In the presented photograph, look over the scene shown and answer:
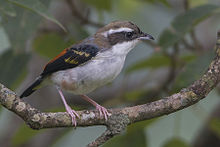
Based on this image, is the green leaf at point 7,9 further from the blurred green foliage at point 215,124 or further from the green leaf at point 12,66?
the blurred green foliage at point 215,124

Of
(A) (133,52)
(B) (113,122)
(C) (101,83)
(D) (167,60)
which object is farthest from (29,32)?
(A) (133,52)

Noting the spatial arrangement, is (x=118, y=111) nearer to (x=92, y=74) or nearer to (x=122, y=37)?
(x=92, y=74)

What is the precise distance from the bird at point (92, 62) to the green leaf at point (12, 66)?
276 millimetres

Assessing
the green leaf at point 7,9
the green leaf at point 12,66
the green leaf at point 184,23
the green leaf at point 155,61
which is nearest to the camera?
the green leaf at point 7,9

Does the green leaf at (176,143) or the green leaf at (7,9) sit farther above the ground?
the green leaf at (7,9)

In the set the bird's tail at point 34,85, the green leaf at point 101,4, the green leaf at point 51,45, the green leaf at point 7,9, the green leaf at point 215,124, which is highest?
the green leaf at point 7,9

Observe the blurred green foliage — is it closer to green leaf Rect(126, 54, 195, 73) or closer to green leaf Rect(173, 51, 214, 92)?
green leaf Rect(126, 54, 195, 73)

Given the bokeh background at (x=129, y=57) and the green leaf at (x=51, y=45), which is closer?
the bokeh background at (x=129, y=57)

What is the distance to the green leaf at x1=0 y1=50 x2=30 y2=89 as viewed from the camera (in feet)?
14.7

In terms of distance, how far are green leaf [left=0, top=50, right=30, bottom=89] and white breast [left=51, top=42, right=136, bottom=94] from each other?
560 millimetres

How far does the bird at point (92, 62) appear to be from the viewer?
12.9 ft

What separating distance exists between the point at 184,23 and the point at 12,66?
167 cm

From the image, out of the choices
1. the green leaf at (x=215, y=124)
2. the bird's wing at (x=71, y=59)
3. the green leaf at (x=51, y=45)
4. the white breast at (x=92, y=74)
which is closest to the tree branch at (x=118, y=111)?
the white breast at (x=92, y=74)

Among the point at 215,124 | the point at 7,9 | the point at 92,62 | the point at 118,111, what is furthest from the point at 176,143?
the point at 7,9
